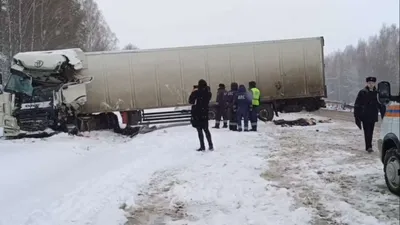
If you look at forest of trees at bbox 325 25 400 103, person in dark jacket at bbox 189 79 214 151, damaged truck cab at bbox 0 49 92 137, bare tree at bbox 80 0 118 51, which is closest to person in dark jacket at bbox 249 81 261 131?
person in dark jacket at bbox 189 79 214 151

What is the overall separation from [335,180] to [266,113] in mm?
12158

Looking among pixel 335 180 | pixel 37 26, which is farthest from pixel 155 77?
pixel 37 26

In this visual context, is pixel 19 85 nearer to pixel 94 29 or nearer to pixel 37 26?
pixel 37 26

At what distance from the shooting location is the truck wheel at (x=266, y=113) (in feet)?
60.7

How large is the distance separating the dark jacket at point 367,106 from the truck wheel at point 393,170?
3.40 metres

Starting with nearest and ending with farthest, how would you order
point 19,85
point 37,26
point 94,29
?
point 19,85 → point 37,26 → point 94,29

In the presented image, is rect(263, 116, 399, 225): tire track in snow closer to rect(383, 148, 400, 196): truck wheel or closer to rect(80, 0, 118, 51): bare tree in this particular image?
rect(383, 148, 400, 196): truck wheel

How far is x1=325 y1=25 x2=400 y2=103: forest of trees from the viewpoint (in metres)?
84.7

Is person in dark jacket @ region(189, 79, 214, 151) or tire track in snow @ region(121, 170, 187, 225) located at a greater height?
person in dark jacket @ region(189, 79, 214, 151)

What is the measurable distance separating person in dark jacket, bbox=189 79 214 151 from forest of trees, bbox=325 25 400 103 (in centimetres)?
7654

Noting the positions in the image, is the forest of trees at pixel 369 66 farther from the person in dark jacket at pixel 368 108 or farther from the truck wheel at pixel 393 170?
the truck wheel at pixel 393 170

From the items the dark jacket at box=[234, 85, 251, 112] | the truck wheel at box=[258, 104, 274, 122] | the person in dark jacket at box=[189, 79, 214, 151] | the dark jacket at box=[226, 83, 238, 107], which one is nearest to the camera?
Result: the person in dark jacket at box=[189, 79, 214, 151]

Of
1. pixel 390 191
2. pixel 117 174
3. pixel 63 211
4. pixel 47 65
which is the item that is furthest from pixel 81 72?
pixel 390 191

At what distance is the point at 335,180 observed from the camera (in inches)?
256
